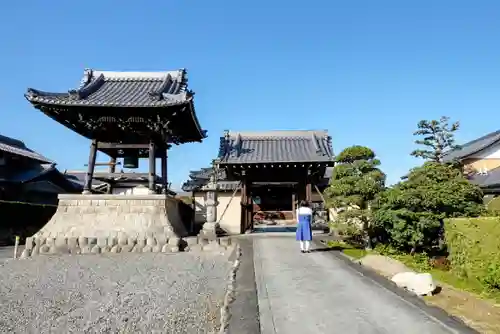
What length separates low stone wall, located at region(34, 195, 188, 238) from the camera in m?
13.1

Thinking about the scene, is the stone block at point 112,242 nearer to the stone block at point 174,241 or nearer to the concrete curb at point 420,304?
the stone block at point 174,241

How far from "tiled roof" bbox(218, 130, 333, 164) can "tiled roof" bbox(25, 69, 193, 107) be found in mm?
4397

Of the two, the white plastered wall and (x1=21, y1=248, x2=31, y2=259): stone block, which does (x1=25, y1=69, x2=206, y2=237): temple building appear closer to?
(x1=21, y1=248, x2=31, y2=259): stone block

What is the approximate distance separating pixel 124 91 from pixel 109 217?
18.6 ft

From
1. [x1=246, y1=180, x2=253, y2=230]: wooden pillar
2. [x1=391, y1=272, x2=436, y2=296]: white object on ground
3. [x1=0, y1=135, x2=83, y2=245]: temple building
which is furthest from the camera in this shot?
[x1=0, y1=135, x2=83, y2=245]: temple building

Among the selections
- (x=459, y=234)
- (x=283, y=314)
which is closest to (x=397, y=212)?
(x=459, y=234)

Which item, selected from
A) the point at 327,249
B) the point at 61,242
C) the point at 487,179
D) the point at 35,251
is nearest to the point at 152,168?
the point at 61,242

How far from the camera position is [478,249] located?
677 centimetres

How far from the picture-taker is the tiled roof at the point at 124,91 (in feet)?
42.6

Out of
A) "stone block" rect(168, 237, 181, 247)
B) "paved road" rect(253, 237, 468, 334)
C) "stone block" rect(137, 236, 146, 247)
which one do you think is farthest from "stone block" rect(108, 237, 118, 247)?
"paved road" rect(253, 237, 468, 334)

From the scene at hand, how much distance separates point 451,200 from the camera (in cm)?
1002

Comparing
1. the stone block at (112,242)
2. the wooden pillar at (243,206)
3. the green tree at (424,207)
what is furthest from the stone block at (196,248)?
the green tree at (424,207)

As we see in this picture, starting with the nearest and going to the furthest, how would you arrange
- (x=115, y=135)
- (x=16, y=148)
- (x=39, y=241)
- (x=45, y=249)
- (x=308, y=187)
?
1. (x=45, y=249)
2. (x=39, y=241)
3. (x=115, y=135)
4. (x=308, y=187)
5. (x=16, y=148)

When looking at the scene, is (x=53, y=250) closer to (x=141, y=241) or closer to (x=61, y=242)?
(x=61, y=242)
